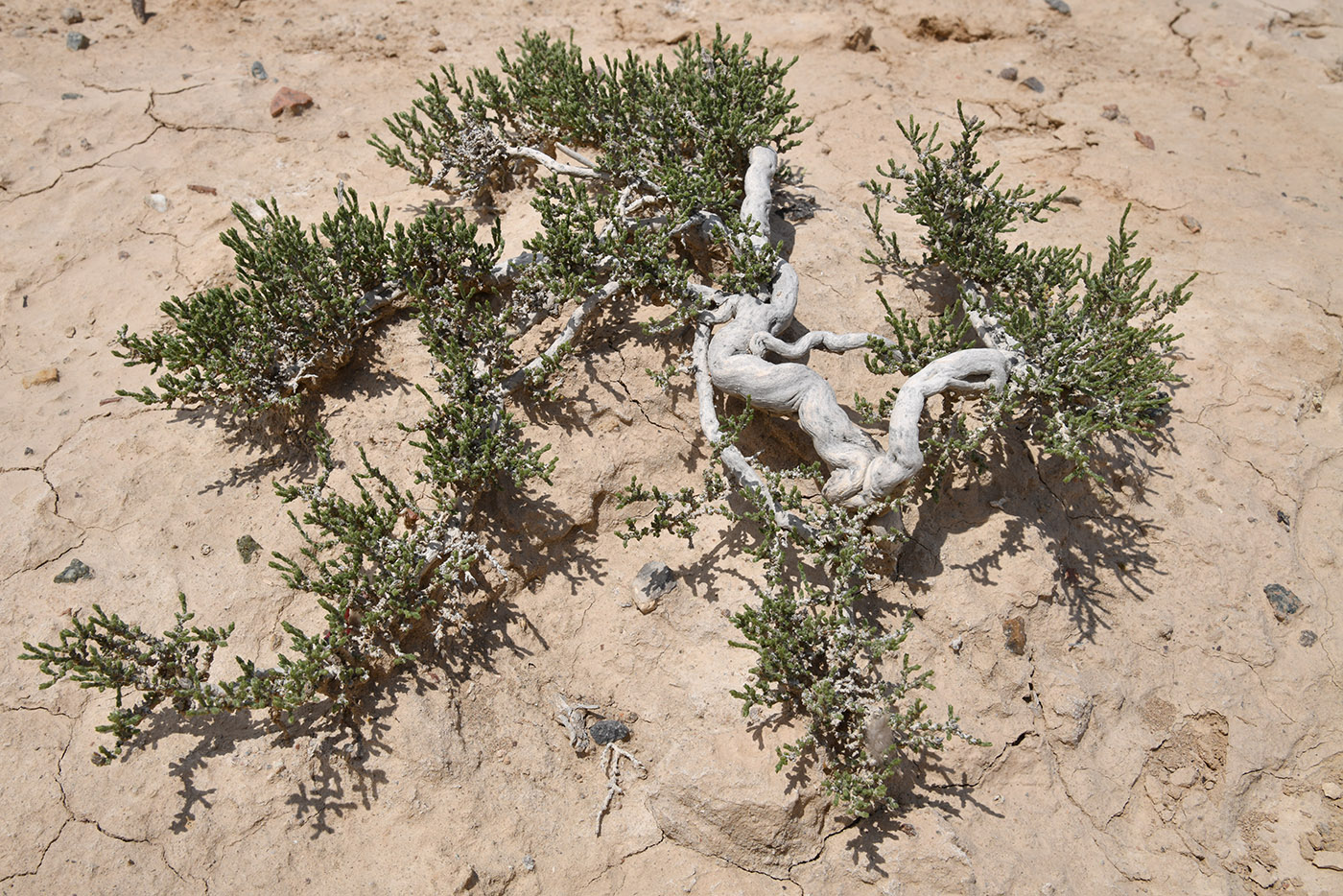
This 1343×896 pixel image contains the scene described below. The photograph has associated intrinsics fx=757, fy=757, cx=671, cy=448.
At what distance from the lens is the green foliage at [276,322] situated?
408cm

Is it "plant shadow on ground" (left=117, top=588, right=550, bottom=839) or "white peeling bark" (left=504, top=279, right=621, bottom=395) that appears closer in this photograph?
"plant shadow on ground" (left=117, top=588, right=550, bottom=839)

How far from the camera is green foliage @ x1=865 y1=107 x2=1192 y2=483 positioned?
159 inches

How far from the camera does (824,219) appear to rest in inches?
213

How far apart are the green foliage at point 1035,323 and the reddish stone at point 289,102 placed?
189 inches

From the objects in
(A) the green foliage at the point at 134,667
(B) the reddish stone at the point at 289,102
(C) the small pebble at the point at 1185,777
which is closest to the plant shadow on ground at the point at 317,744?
(A) the green foliage at the point at 134,667

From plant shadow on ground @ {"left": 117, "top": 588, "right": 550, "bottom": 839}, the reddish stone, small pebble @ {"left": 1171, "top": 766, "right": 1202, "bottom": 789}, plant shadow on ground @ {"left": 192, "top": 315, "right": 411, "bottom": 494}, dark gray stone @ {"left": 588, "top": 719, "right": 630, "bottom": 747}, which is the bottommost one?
small pebble @ {"left": 1171, "top": 766, "right": 1202, "bottom": 789}

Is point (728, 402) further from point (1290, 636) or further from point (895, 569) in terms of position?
point (1290, 636)

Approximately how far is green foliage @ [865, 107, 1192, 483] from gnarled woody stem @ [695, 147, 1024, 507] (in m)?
0.15

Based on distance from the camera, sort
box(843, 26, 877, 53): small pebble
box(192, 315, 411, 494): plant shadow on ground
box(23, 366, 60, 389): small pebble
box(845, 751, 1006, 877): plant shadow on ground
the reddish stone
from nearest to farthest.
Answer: box(845, 751, 1006, 877): plant shadow on ground
box(192, 315, 411, 494): plant shadow on ground
box(23, 366, 60, 389): small pebble
the reddish stone
box(843, 26, 877, 53): small pebble

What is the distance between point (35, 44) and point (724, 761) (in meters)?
8.48

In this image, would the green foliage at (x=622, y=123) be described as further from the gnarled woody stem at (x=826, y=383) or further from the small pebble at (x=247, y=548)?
the small pebble at (x=247, y=548)

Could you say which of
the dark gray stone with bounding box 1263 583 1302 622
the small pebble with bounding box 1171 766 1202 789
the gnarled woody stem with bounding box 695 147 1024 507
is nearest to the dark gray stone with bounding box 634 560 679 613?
the gnarled woody stem with bounding box 695 147 1024 507

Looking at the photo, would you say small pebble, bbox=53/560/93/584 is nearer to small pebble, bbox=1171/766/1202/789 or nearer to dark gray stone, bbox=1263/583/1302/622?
small pebble, bbox=1171/766/1202/789

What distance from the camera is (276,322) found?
427 centimetres
